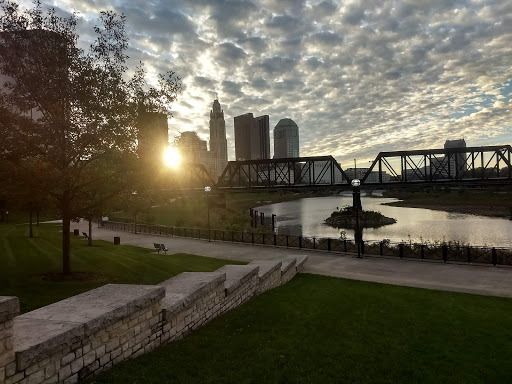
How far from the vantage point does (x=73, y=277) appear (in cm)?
1354

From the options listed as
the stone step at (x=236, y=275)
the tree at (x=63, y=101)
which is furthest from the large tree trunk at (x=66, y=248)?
the stone step at (x=236, y=275)

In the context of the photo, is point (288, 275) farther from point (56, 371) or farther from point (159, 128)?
point (56, 371)

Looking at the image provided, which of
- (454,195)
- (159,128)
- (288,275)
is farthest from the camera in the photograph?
(454,195)

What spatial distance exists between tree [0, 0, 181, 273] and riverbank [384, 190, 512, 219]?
96136mm

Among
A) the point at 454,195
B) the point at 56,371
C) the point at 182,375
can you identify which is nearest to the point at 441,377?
the point at 182,375

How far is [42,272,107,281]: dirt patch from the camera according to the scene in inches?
521

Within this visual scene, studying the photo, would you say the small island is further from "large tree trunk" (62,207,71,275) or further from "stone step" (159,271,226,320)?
"stone step" (159,271,226,320)

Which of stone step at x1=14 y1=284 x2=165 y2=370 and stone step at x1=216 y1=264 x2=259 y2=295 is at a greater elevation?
stone step at x1=14 y1=284 x2=165 y2=370

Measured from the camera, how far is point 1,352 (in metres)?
4.68

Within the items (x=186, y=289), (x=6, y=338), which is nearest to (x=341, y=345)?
(x=186, y=289)

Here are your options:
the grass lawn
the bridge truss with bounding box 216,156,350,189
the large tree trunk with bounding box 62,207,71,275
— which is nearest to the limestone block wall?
the grass lawn

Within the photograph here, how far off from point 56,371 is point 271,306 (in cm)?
675

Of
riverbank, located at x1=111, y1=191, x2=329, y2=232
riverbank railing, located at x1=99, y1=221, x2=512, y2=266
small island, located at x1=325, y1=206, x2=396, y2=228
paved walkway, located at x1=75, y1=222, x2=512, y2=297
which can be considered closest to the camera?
paved walkway, located at x1=75, y1=222, x2=512, y2=297

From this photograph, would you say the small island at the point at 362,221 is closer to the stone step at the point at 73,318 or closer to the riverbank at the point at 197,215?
the riverbank at the point at 197,215
